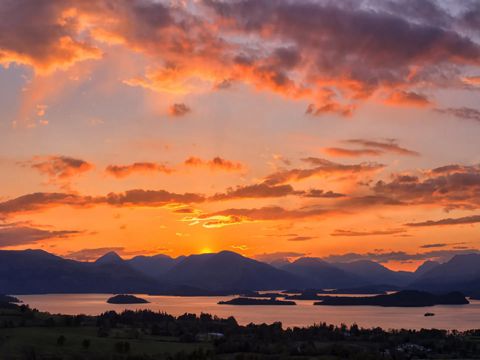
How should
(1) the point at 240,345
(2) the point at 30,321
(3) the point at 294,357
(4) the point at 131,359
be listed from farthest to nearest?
(2) the point at 30,321, (1) the point at 240,345, (3) the point at 294,357, (4) the point at 131,359

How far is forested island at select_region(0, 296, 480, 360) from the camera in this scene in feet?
393

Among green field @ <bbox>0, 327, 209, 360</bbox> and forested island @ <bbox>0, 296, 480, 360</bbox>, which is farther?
forested island @ <bbox>0, 296, 480, 360</bbox>

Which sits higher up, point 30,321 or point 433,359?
point 30,321

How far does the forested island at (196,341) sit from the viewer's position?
11969 centimetres

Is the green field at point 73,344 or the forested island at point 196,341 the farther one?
the forested island at point 196,341

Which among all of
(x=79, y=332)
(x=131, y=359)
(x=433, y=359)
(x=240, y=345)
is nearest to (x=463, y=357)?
(x=433, y=359)

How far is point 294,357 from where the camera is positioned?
11975cm

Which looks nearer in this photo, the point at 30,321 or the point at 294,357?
the point at 294,357

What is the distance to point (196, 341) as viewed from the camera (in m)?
146

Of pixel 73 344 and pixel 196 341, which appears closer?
pixel 73 344

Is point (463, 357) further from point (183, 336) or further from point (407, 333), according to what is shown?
point (183, 336)

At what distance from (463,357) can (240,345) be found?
2079 inches

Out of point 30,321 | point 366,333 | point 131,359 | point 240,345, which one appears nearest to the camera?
point 131,359

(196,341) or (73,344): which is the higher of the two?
(73,344)
